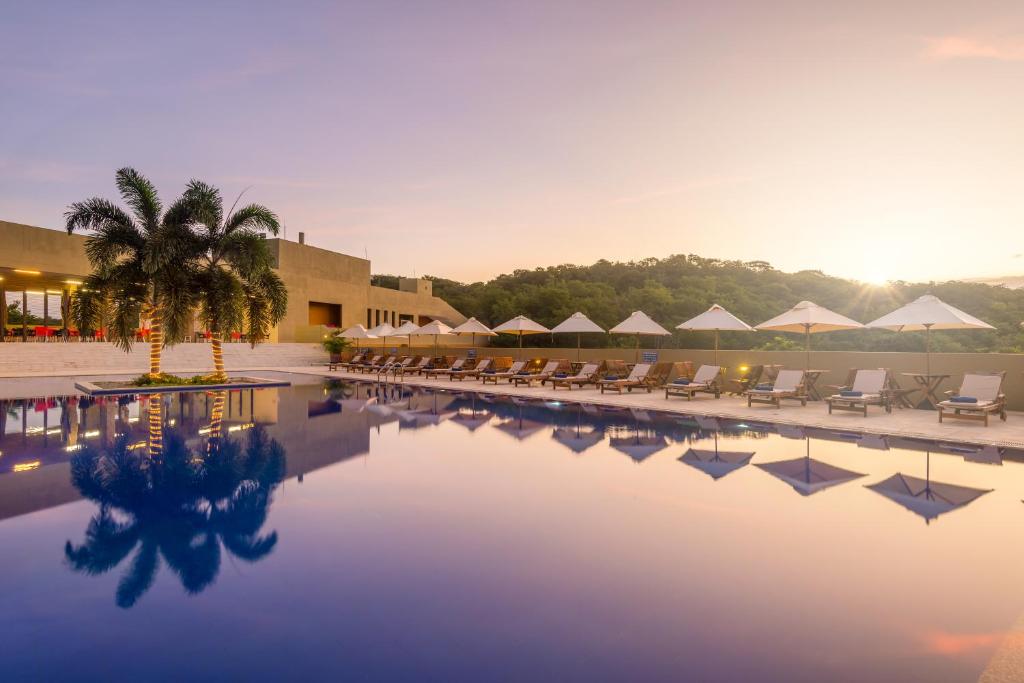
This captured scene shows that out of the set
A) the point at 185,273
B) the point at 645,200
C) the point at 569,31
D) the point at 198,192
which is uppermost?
the point at 569,31

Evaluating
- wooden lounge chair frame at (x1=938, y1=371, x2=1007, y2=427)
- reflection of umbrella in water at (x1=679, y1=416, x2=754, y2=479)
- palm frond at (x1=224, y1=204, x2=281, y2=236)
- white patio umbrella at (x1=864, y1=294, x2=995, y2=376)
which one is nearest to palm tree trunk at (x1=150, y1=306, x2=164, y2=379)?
palm frond at (x1=224, y1=204, x2=281, y2=236)

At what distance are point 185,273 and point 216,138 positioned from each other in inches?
211

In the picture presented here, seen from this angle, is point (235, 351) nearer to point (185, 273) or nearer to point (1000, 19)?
point (185, 273)

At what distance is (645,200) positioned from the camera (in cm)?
2247

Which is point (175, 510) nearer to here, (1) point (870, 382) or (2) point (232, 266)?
(1) point (870, 382)

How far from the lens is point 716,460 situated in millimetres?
6910

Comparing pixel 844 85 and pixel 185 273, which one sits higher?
pixel 844 85

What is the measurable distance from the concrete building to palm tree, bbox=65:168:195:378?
883 centimetres

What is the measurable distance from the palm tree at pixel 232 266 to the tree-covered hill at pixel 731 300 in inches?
541

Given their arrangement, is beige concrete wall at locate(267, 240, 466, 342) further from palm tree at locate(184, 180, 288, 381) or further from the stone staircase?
palm tree at locate(184, 180, 288, 381)

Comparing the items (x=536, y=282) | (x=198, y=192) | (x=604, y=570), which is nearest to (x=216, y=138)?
(x=198, y=192)

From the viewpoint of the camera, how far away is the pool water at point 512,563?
2572 mm

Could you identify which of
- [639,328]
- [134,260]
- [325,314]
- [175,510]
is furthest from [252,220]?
[325,314]

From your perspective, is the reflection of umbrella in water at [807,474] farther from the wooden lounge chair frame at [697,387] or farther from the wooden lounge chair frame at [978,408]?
the wooden lounge chair frame at [697,387]
